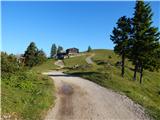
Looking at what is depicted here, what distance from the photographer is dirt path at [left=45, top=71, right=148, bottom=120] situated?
69.7ft

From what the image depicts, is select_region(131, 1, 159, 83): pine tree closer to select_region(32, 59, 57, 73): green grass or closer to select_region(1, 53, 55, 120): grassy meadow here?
select_region(1, 53, 55, 120): grassy meadow

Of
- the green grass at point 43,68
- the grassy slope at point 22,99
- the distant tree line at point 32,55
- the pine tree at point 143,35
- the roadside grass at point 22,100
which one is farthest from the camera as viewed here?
the green grass at point 43,68

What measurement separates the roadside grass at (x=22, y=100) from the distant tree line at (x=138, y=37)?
23739 mm

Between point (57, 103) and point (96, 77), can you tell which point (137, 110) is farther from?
point (96, 77)

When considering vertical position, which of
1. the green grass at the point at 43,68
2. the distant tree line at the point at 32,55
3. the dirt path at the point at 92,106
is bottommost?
the dirt path at the point at 92,106

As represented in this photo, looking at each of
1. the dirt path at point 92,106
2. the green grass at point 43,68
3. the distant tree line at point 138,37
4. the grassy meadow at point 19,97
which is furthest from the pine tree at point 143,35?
the green grass at point 43,68

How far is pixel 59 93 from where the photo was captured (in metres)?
29.6

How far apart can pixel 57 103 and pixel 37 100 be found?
6.50 feet

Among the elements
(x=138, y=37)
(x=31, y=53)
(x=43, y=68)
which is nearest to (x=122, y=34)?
(x=138, y=37)

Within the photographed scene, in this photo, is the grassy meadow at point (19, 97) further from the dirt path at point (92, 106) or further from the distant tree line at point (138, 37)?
the distant tree line at point (138, 37)

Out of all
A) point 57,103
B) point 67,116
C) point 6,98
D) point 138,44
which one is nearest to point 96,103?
point 57,103

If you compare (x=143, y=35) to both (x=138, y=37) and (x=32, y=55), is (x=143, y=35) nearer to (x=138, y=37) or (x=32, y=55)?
(x=138, y=37)

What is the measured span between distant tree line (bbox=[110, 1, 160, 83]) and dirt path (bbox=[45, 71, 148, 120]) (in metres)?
19.2

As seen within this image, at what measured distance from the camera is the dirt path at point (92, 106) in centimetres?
2125
